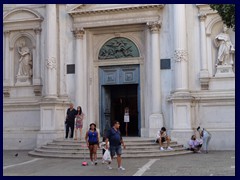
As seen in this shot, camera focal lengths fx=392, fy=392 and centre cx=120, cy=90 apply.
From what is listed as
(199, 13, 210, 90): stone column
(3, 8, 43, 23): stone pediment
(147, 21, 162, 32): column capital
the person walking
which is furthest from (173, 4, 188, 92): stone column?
(3, 8, 43, 23): stone pediment

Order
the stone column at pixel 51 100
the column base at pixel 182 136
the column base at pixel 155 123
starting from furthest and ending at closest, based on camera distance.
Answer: the stone column at pixel 51 100 < the column base at pixel 155 123 < the column base at pixel 182 136

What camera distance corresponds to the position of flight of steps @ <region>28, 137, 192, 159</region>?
15938 mm

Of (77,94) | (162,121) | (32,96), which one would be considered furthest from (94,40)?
(162,121)

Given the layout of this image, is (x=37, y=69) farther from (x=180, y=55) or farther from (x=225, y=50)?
(x=225, y=50)

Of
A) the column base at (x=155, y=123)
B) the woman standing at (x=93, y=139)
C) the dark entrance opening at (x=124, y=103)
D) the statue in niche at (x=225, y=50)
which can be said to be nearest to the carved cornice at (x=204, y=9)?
the statue in niche at (x=225, y=50)

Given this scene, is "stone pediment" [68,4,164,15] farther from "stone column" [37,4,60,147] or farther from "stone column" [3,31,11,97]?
"stone column" [3,31,11,97]

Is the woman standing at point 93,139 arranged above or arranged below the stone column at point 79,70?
below

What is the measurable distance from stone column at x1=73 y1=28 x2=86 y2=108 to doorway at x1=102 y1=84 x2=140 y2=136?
4.65 ft

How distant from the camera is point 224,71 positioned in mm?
18906

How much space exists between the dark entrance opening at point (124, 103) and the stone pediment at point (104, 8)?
13.8 feet

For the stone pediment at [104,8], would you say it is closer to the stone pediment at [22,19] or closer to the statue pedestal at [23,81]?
the stone pediment at [22,19]

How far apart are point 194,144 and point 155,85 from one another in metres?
3.64

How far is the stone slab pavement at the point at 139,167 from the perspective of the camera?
1162 cm

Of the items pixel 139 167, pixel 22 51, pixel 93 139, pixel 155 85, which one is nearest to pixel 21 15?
pixel 22 51
